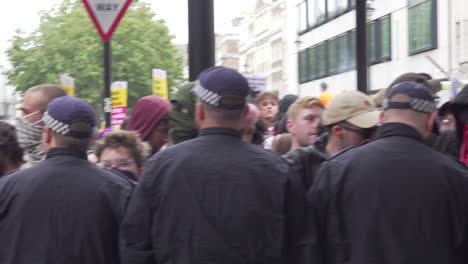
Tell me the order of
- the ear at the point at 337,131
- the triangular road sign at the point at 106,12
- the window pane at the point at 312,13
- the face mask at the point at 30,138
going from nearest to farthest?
the ear at the point at 337,131 → the face mask at the point at 30,138 → the triangular road sign at the point at 106,12 → the window pane at the point at 312,13

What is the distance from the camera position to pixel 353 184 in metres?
4.55

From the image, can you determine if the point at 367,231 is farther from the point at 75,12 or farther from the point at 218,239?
the point at 75,12

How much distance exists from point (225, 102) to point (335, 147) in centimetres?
137

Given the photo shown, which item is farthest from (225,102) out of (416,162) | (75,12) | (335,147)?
(75,12)

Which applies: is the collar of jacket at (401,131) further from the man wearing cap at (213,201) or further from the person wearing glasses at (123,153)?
the person wearing glasses at (123,153)

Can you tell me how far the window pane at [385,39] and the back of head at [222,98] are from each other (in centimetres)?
3585

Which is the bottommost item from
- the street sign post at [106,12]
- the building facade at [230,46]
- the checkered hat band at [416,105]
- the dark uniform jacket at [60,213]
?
the dark uniform jacket at [60,213]

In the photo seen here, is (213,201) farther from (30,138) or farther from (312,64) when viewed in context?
(312,64)

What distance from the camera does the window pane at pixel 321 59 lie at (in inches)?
1895

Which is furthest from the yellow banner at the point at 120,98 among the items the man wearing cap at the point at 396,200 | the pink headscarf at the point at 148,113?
the man wearing cap at the point at 396,200

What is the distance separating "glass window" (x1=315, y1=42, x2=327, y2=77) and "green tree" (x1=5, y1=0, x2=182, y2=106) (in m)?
8.35

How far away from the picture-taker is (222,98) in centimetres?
443

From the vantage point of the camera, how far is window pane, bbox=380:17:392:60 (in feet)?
131

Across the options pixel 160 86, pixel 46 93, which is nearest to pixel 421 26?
pixel 160 86
